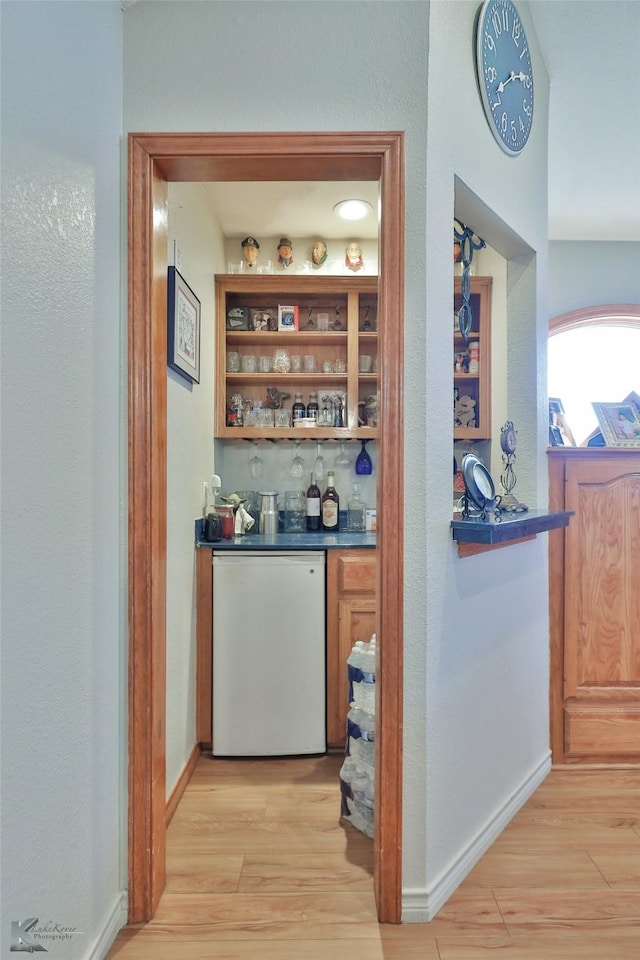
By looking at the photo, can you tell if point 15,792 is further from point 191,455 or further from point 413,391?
point 191,455

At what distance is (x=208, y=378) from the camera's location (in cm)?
272

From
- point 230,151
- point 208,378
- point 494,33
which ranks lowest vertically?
point 208,378

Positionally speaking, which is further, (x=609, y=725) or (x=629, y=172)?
(x=629, y=172)

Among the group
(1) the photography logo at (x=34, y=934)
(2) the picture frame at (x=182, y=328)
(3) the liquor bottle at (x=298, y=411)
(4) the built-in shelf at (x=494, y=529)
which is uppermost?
(2) the picture frame at (x=182, y=328)

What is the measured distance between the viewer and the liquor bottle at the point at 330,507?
2959 mm

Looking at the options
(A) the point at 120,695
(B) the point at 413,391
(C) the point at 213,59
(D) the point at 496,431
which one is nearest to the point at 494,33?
(C) the point at 213,59

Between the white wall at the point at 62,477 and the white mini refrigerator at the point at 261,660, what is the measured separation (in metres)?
0.87

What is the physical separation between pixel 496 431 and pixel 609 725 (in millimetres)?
1460

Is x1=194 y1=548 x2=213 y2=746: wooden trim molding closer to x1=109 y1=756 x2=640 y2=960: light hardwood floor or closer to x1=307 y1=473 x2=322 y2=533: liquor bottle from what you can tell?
x1=109 y1=756 x2=640 y2=960: light hardwood floor

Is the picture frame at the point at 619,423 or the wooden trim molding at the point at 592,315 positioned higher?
the wooden trim molding at the point at 592,315

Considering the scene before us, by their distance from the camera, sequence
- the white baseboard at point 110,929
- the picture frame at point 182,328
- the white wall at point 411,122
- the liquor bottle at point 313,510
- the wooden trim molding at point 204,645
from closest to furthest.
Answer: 1. the white baseboard at point 110,929
2. the white wall at point 411,122
3. the picture frame at point 182,328
4. the wooden trim molding at point 204,645
5. the liquor bottle at point 313,510

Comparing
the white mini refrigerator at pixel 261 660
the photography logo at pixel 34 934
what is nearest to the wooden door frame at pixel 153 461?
the photography logo at pixel 34 934

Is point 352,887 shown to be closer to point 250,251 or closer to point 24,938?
point 24,938

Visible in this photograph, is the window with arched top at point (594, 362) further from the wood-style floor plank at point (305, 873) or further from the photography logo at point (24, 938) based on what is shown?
the photography logo at point (24, 938)
